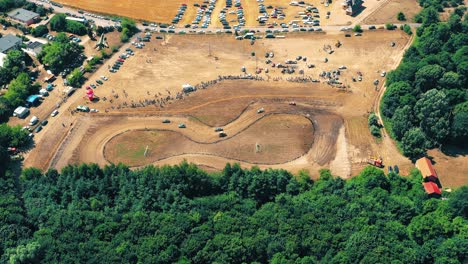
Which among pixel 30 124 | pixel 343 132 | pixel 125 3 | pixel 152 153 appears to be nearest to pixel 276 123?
pixel 343 132

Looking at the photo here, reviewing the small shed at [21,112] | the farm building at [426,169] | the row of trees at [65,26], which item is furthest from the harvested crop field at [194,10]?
the farm building at [426,169]

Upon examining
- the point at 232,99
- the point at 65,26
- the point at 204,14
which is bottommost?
the point at 232,99

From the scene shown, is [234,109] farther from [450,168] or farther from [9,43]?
[9,43]

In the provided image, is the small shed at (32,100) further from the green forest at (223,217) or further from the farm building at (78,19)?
the farm building at (78,19)

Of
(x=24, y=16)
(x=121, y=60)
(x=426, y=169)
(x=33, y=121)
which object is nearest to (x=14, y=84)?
(x=33, y=121)

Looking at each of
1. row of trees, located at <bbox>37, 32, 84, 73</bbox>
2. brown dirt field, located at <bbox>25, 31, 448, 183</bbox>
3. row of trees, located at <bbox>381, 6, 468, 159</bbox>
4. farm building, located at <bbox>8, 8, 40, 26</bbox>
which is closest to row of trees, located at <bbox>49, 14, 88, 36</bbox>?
row of trees, located at <bbox>37, 32, 84, 73</bbox>

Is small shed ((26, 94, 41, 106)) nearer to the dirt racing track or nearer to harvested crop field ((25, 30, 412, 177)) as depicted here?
harvested crop field ((25, 30, 412, 177))

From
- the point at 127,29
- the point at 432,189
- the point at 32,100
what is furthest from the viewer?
the point at 127,29
